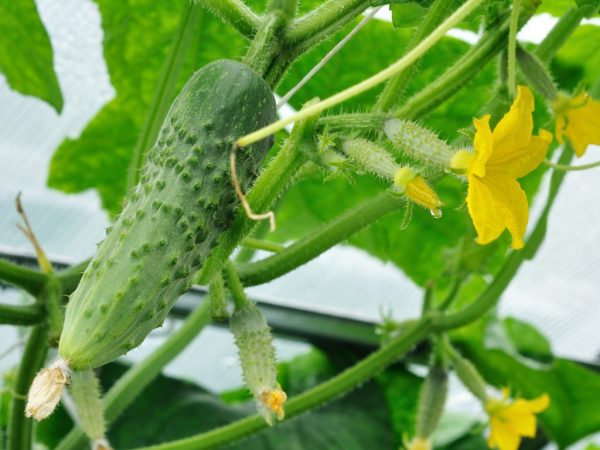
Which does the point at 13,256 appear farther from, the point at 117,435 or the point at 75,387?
the point at 75,387

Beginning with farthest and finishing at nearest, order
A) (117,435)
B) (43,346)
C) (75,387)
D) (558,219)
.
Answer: (558,219) < (117,435) < (43,346) < (75,387)

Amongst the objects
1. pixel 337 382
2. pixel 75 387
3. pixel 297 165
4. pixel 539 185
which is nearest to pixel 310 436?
pixel 337 382

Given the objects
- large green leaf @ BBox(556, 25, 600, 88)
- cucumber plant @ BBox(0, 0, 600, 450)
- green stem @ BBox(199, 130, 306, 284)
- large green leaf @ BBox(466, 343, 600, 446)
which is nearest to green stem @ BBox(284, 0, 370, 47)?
cucumber plant @ BBox(0, 0, 600, 450)

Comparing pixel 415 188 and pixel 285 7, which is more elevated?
pixel 285 7

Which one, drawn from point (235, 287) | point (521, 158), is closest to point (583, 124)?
point (521, 158)

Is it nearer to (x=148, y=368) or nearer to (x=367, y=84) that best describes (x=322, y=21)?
(x=367, y=84)

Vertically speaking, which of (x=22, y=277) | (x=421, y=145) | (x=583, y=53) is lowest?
(x=421, y=145)
